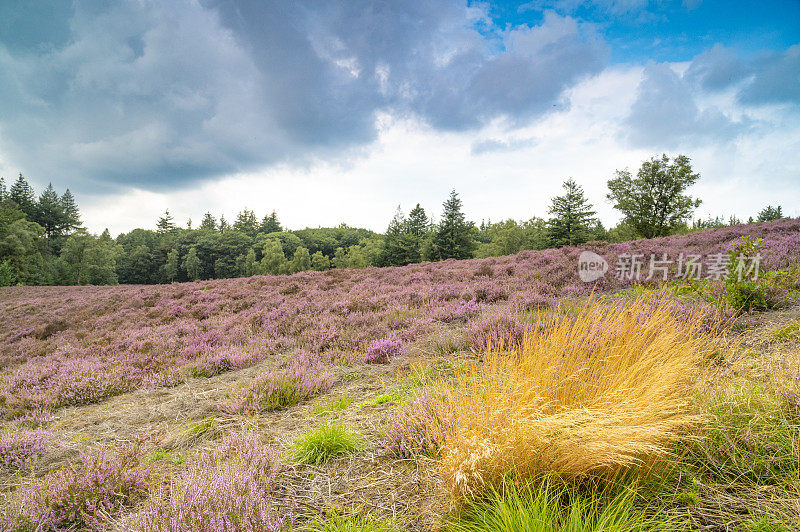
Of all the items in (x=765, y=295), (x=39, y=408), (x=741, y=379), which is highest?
(x=765, y=295)

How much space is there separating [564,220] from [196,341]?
1737 inches

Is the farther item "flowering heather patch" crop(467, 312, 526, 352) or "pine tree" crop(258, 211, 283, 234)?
"pine tree" crop(258, 211, 283, 234)

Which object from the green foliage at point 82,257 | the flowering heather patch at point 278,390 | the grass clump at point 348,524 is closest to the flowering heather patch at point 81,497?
the flowering heather patch at point 278,390

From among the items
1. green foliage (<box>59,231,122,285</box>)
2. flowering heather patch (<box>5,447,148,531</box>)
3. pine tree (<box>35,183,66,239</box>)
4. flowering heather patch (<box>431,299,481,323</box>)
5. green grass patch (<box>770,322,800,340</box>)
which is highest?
pine tree (<box>35,183,66,239</box>)

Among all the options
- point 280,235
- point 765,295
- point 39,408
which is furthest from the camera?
point 280,235

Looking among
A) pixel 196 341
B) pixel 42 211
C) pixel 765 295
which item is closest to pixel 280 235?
pixel 42 211

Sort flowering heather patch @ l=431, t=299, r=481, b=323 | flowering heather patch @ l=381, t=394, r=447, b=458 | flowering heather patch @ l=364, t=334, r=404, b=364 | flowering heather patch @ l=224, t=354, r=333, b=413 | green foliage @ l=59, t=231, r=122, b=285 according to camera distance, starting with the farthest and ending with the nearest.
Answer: green foliage @ l=59, t=231, r=122, b=285 < flowering heather patch @ l=431, t=299, r=481, b=323 < flowering heather patch @ l=364, t=334, r=404, b=364 < flowering heather patch @ l=224, t=354, r=333, b=413 < flowering heather patch @ l=381, t=394, r=447, b=458

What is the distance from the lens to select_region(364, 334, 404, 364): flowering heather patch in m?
5.19

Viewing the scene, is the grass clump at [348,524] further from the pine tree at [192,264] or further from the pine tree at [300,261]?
the pine tree at [192,264]

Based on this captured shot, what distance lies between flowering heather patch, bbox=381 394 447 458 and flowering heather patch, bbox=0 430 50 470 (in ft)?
11.7

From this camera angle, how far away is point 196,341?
7449 mm

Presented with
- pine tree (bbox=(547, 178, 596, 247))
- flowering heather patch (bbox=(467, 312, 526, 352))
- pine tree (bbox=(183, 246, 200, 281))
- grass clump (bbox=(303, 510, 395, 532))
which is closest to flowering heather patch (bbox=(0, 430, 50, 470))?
grass clump (bbox=(303, 510, 395, 532))

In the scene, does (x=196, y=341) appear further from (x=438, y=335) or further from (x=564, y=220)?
(x=564, y=220)

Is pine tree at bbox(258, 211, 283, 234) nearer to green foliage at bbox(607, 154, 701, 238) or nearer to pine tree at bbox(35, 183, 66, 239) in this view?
pine tree at bbox(35, 183, 66, 239)
